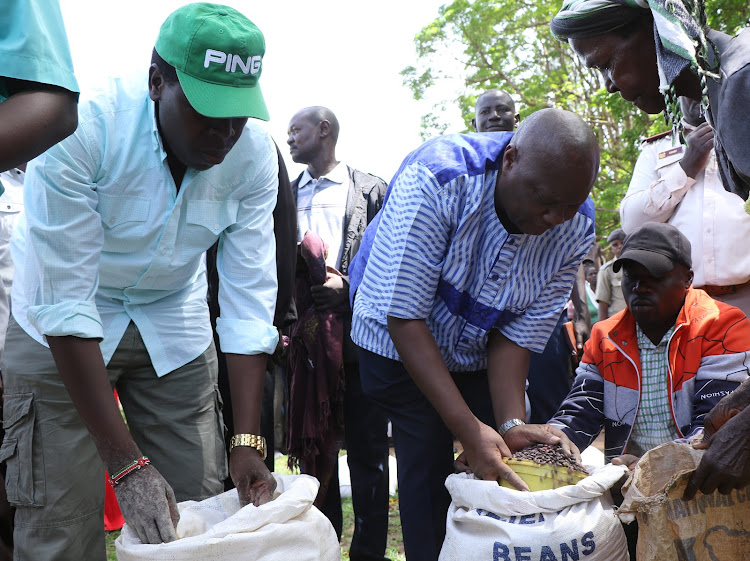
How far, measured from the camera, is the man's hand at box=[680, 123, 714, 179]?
3260 mm

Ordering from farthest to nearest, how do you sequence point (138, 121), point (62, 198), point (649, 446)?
point (649, 446)
point (138, 121)
point (62, 198)

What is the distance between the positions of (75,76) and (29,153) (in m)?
0.16

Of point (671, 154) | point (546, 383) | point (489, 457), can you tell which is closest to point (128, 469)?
point (489, 457)

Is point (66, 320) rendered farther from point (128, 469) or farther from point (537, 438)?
point (537, 438)

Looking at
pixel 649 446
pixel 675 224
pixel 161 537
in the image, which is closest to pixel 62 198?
pixel 161 537

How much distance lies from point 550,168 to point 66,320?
→ 4.42ft

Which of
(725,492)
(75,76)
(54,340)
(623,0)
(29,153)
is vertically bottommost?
(725,492)

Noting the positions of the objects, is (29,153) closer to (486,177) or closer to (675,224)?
(486,177)

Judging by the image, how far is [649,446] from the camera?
2848mm

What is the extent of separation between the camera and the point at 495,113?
465cm

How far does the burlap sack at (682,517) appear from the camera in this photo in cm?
195

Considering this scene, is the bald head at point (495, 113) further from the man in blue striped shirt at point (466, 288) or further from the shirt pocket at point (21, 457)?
the shirt pocket at point (21, 457)

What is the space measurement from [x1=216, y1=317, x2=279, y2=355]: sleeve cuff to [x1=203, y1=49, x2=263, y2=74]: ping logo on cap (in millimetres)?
751

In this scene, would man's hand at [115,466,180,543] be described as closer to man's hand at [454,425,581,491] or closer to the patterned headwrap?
man's hand at [454,425,581,491]
